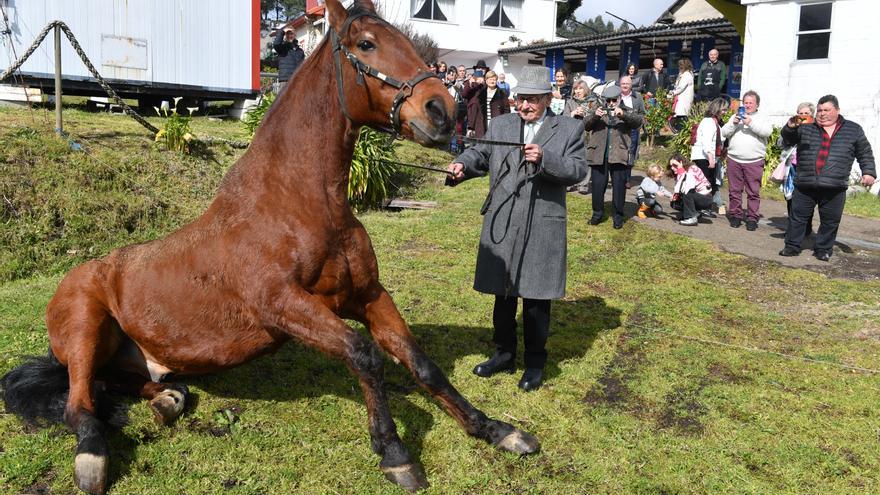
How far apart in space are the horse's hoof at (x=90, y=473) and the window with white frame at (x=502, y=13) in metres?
32.2

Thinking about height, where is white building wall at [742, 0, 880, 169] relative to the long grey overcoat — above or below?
above

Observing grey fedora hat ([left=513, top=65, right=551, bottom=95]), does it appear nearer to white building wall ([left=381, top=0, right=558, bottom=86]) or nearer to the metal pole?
the metal pole

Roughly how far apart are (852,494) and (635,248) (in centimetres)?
564

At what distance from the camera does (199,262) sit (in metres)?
3.82

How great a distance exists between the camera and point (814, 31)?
15.9 m

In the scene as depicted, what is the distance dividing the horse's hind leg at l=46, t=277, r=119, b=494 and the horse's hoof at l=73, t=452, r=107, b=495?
119 mm

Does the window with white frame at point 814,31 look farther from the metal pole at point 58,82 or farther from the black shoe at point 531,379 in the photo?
the metal pole at point 58,82

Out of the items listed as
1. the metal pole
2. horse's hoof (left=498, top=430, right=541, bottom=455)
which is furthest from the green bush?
horse's hoof (left=498, top=430, right=541, bottom=455)

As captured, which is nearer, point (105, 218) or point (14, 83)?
point (105, 218)

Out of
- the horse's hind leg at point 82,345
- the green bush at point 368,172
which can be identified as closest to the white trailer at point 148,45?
the green bush at point 368,172

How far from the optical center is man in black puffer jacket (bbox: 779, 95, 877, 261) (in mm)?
8562

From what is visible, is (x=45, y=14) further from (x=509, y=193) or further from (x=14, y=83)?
(x=509, y=193)

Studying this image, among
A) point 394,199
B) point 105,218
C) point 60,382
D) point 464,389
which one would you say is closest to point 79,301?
point 60,382

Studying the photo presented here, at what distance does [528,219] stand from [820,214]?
19.9ft
